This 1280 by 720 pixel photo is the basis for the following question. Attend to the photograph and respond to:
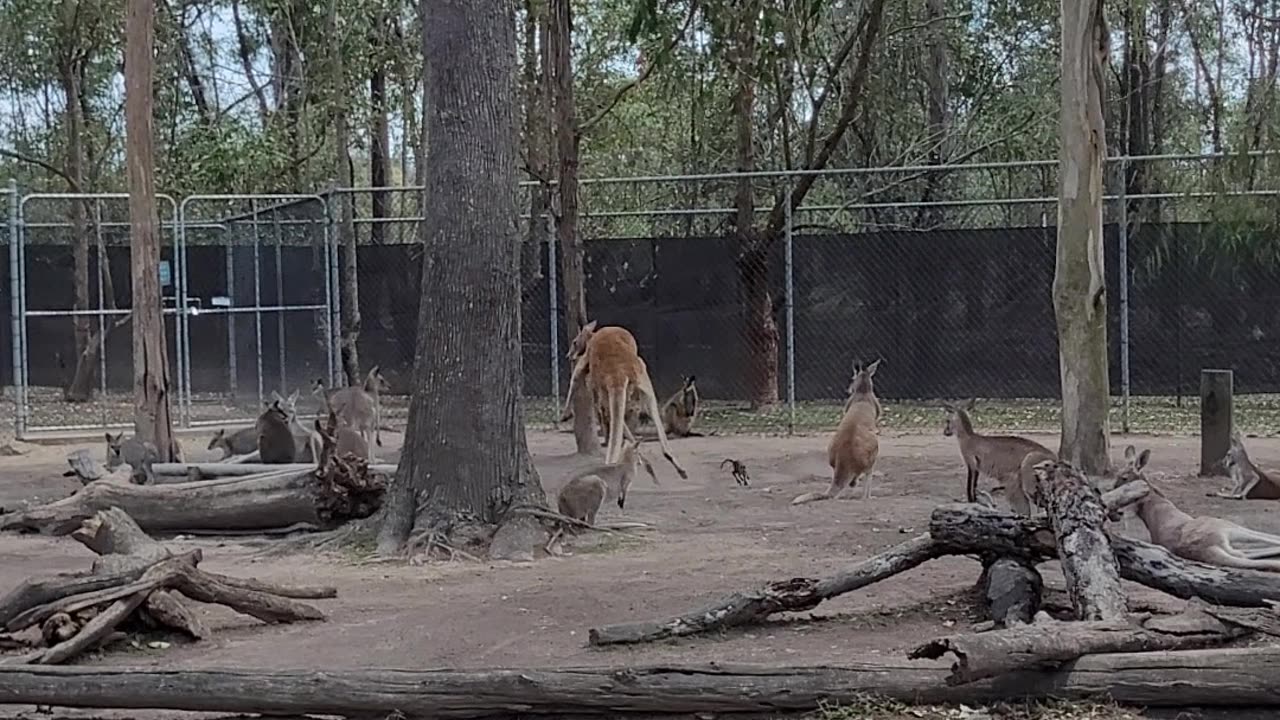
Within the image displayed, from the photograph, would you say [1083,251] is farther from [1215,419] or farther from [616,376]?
[616,376]

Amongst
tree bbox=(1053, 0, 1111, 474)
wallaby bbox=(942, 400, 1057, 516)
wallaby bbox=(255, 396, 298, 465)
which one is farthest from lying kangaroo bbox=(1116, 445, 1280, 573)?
wallaby bbox=(255, 396, 298, 465)

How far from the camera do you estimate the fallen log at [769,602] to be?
6277 mm

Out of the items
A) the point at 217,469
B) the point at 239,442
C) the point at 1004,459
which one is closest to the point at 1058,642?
the point at 1004,459

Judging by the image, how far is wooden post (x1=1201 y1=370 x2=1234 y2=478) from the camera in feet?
38.0

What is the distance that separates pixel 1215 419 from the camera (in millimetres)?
11633

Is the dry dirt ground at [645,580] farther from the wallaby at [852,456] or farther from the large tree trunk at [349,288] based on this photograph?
the large tree trunk at [349,288]

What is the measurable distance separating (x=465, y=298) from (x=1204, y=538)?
458cm

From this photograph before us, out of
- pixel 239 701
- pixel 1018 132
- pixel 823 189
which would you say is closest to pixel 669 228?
pixel 823 189

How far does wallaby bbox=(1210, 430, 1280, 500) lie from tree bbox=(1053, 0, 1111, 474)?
907 millimetres

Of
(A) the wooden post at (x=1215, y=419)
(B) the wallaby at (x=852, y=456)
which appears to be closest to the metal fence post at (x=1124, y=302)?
(A) the wooden post at (x=1215, y=419)

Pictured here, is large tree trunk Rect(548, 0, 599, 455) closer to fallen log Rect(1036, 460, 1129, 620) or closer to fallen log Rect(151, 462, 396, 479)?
fallen log Rect(151, 462, 396, 479)

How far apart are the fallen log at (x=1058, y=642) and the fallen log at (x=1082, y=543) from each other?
0.18 m

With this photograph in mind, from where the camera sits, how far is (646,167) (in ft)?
93.1

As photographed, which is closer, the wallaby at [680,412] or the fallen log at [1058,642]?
the fallen log at [1058,642]
